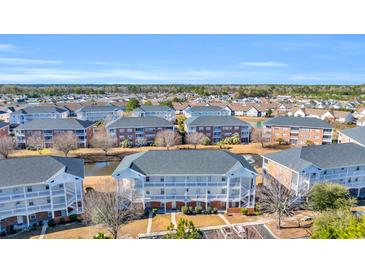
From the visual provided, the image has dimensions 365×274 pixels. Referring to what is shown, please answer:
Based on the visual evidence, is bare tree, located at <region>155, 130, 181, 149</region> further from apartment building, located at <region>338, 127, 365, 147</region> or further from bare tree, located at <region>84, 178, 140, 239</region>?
apartment building, located at <region>338, 127, 365, 147</region>

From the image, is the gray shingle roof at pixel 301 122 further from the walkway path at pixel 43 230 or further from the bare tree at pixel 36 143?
the walkway path at pixel 43 230

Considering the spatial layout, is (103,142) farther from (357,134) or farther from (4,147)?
(357,134)

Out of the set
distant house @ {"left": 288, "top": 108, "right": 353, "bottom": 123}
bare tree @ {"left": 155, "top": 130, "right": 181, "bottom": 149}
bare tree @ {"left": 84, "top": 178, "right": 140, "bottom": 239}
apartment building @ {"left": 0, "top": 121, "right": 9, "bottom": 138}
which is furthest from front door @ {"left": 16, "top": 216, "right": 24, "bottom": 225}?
distant house @ {"left": 288, "top": 108, "right": 353, "bottom": 123}

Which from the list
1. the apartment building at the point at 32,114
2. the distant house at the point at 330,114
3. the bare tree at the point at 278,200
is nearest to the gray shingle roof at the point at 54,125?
the apartment building at the point at 32,114

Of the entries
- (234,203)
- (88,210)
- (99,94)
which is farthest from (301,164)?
(99,94)

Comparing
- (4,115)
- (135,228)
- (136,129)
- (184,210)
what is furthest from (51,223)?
(4,115)

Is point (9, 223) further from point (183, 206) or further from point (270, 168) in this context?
point (270, 168)
